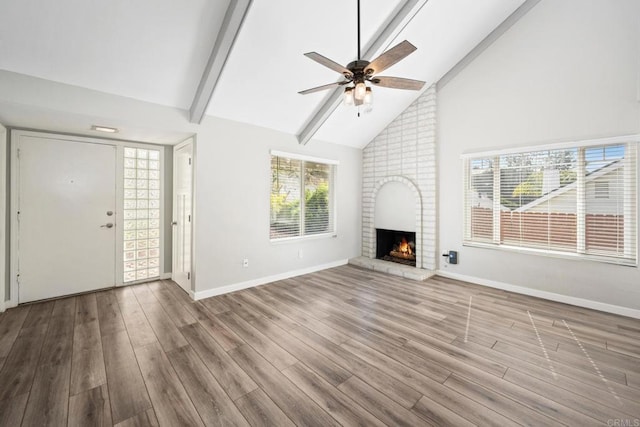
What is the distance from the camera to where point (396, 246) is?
563 centimetres

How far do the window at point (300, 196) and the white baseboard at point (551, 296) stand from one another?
248 cm

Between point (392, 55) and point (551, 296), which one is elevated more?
point (392, 55)

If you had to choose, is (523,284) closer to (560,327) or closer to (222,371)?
(560,327)

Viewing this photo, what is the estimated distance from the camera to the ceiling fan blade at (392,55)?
2087 millimetres

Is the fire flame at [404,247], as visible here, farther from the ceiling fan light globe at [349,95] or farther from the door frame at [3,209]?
the door frame at [3,209]

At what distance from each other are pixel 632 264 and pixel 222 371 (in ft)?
15.2

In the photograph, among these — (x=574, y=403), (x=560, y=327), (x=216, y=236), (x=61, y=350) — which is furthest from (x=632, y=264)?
(x=61, y=350)

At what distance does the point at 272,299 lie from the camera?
12.0ft

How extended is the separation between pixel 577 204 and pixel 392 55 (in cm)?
330

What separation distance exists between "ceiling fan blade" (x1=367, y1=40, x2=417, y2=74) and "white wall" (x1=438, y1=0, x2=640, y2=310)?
276 cm

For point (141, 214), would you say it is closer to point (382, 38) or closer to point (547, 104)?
point (382, 38)

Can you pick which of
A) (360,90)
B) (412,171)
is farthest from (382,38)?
(412,171)

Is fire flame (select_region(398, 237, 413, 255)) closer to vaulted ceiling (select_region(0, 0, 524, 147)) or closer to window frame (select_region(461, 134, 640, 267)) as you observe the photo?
window frame (select_region(461, 134, 640, 267))

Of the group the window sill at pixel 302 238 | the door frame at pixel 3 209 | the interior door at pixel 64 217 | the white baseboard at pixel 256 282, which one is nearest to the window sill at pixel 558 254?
the window sill at pixel 302 238
